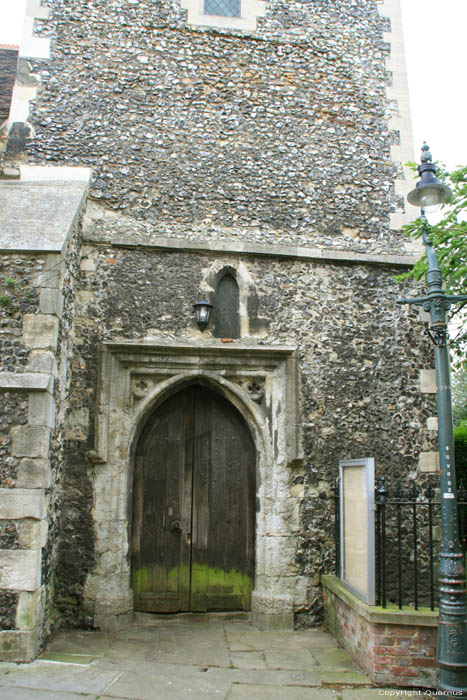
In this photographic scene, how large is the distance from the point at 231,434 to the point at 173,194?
2.82m

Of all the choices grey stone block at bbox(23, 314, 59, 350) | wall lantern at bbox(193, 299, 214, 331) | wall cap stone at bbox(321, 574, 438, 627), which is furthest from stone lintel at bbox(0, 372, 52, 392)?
wall cap stone at bbox(321, 574, 438, 627)

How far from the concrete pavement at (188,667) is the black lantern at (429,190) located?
3.75m

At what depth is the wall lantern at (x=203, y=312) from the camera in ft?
19.6

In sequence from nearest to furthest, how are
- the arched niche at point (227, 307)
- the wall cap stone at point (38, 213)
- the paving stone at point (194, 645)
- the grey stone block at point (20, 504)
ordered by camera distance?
the grey stone block at point (20, 504)
the paving stone at point (194, 645)
the wall cap stone at point (38, 213)
the arched niche at point (227, 307)

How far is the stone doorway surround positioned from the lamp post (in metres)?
2.07

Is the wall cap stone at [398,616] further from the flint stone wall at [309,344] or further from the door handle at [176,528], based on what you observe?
the door handle at [176,528]

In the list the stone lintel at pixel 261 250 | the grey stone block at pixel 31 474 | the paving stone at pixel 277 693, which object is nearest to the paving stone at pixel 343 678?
the paving stone at pixel 277 693

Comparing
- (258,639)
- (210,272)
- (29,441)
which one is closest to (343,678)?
(258,639)

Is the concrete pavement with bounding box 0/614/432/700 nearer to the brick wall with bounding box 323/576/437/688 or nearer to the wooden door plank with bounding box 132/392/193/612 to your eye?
the brick wall with bounding box 323/576/437/688

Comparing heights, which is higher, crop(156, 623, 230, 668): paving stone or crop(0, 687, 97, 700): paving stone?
crop(0, 687, 97, 700): paving stone

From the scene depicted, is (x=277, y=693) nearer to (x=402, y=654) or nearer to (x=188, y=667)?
(x=188, y=667)

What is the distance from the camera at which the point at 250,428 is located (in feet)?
19.9

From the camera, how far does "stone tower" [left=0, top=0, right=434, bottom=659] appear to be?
5.59 metres

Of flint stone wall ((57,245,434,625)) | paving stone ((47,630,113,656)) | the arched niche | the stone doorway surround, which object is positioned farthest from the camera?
the arched niche
